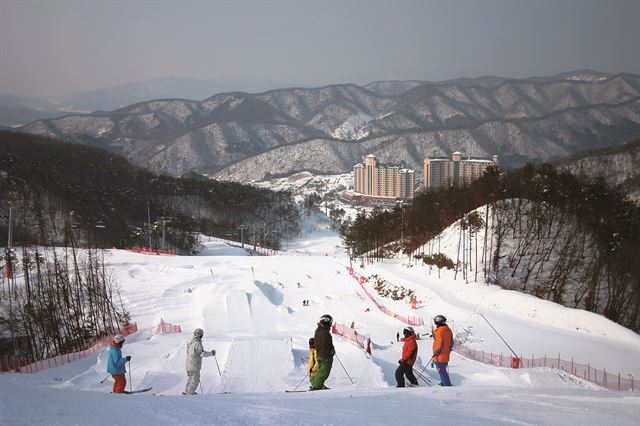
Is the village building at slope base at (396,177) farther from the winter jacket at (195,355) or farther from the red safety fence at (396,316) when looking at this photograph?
the winter jacket at (195,355)

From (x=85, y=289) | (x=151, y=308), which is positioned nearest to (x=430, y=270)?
(x=151, y=308)

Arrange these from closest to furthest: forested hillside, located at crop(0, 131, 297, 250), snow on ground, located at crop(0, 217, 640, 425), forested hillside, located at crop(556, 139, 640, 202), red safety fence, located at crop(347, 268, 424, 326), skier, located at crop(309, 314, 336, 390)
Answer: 1. snow on ground, located at crop(0, 217, 640, 425)
2. skier, located at crop(309, 314, 336, 390)
3. red safety fence, located at crop(347, 268, 424, 326)
4. forested hillside, located at crop(0, 131, 297, 250)
5. forested hillside, located at crop(556, 139, 640, 202)

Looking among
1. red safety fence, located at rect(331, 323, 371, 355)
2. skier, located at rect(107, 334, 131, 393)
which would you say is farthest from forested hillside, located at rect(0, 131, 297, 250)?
skier, located at rect(107, 334, 131, 393)

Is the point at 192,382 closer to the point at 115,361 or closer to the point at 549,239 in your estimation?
the point at 115,361

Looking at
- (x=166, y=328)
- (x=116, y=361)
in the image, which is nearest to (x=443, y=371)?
(x=116, y=361)

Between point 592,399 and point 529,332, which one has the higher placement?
point 592,399

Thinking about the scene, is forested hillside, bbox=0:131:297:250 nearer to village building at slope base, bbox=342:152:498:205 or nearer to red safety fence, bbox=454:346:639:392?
red safety fence, bbox=454:346:639:392

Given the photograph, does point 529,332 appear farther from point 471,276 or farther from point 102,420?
point 102,420
